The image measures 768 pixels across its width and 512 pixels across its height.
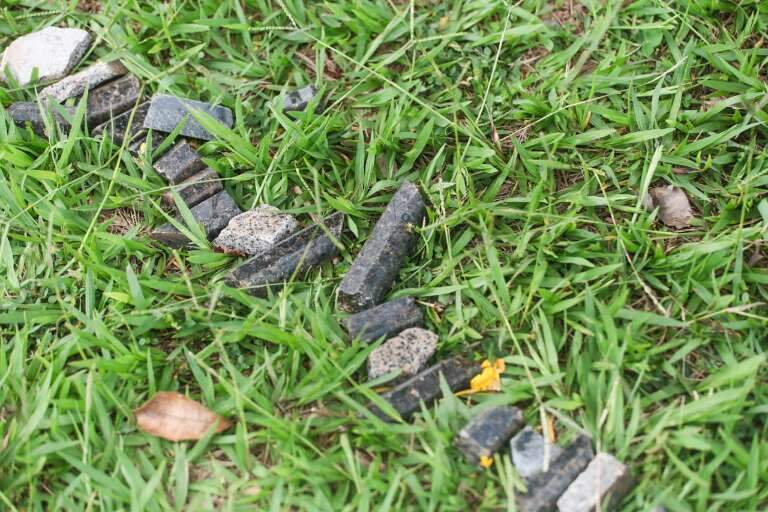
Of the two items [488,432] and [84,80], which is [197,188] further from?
[488,432]

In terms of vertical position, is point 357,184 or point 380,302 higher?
point 357,184

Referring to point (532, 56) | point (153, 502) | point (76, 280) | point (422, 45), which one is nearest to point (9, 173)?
point (76, 280)

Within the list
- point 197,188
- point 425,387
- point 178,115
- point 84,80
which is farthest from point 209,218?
point 425,387

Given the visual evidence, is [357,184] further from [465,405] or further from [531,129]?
[465,405]

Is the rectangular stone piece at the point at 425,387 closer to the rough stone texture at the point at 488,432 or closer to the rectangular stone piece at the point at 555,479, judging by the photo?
the rough stone texture at the point at 488,432

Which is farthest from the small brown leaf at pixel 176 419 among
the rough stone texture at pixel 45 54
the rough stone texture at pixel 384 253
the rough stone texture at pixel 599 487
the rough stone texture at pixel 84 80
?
the rough stone texture at pixel 45 54

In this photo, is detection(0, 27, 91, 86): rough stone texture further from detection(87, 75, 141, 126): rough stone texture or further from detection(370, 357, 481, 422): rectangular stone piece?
detection(370, 357, 481, 422): rectangular stone piece

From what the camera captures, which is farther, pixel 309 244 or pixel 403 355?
pixel 309 244
